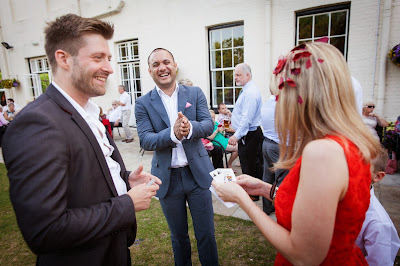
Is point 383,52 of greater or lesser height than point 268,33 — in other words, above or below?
below

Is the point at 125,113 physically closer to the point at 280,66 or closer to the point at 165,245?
the point at 165,245

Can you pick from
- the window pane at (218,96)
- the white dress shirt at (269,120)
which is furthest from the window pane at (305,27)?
the white dress shirt at (269,120)

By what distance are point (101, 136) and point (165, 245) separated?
2118mm

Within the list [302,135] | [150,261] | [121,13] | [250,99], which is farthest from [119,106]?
[302,135]

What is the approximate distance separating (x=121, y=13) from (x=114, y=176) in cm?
983

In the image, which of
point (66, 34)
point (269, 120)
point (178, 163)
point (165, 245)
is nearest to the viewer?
point (66, 34)

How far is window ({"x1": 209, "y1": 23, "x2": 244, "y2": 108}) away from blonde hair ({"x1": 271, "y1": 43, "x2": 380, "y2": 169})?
6853 mm

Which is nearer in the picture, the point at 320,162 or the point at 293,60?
the point at 320,162

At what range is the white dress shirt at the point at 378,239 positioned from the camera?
157 centimetres

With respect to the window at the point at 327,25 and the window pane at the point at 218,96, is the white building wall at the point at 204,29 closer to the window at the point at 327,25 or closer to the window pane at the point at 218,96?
the window at the point at 327,25

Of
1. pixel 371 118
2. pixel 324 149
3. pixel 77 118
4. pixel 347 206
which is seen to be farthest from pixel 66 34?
pixel 371 118

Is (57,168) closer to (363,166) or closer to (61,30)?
(61,30)

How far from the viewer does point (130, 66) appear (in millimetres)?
10094

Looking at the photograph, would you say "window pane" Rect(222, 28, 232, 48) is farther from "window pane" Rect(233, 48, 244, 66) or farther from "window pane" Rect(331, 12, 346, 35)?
"window pane" Rect(331, 12, 346, 35)
